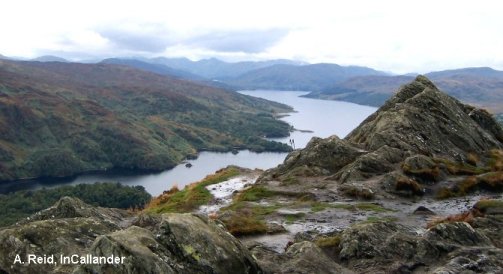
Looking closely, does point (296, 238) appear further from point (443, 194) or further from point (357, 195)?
point (443, 194)

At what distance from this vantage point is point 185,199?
45.5 metres

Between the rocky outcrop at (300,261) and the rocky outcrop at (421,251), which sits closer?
the rocky outcrop at (421,251)

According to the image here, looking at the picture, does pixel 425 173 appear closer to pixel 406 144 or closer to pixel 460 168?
pixel 460 168

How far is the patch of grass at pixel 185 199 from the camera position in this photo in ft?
136

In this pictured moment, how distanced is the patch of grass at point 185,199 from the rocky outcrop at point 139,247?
1937 centimetres

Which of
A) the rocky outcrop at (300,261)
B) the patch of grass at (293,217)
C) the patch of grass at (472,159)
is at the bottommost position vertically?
the patch of grass at (293,217)

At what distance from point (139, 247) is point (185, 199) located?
28.2 metres

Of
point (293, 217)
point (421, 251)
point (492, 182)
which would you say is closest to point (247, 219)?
point (293, 217)

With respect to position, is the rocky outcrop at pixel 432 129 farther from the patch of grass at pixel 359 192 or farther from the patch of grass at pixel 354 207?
the patch of grass at pixel 354 207

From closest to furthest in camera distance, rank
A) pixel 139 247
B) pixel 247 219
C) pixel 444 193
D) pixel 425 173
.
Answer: pixel 139 247, pixel 247 219, pixel 444 193, pixel 425 173

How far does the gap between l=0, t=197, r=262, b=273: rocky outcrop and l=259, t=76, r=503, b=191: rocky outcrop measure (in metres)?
24.9

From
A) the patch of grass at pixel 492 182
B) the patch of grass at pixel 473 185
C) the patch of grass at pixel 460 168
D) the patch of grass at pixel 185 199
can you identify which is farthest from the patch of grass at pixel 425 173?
the patch of grass at pixel 185 199

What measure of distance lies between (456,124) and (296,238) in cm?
3364

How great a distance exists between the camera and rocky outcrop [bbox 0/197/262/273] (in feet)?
55.5
